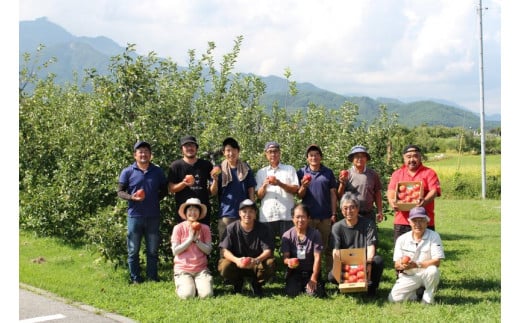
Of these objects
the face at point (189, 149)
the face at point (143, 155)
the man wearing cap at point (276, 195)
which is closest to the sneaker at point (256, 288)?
the man wearing cap at point (276, 195)

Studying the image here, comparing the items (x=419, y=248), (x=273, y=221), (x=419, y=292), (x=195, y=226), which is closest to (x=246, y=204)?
(x=273, y=221)

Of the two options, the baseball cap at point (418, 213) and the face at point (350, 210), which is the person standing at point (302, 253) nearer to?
the face at point (350, 210)

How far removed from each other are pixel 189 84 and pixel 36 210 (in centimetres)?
557

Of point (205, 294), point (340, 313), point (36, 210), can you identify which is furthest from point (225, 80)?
point (36, 210)

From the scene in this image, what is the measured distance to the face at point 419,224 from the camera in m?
7.55

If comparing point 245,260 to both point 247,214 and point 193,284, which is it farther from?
point 193,284

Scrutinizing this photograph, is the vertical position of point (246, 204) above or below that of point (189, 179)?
below

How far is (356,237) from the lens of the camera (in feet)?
25.9

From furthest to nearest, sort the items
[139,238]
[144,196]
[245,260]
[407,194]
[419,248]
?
[139,238] < [144,196] < [407,194] < [245,260] < [419,248]

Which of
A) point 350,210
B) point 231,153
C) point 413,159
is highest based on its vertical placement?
point 231,153

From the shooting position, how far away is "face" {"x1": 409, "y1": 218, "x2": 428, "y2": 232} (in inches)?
297

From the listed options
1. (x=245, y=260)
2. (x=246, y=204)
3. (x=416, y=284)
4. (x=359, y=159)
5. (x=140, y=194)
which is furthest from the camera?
(x=359, y=159)

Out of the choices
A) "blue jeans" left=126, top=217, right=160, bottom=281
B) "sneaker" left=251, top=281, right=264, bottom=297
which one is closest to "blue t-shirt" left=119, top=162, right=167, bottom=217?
"blue jeans" left=126, top=217, right=160, bottom=281

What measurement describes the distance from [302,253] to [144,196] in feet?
7.73
